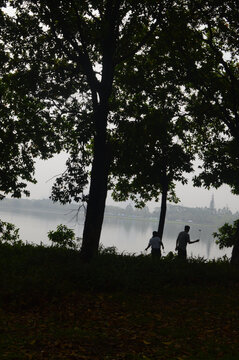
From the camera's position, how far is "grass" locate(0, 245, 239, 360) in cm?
622

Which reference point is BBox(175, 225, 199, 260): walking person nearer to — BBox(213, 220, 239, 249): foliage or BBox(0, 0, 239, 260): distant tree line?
BBox(0, 0, 239, 260): distant tree line

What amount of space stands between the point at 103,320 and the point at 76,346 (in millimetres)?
1608

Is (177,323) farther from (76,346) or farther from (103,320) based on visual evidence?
(76,346)

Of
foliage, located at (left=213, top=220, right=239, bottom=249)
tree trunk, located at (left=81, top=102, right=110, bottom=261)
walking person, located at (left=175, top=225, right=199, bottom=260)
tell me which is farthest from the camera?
foliage, located at (left=213, top=220, right=239, bottom=249)

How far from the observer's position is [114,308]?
8555mm

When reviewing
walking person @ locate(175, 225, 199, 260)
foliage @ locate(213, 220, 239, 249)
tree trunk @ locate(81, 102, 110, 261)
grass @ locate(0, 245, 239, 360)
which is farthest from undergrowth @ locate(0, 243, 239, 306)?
foliage @ locate(213, 220, 239, 249)

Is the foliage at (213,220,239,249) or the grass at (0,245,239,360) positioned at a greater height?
the foliage at (213,220,239,249)

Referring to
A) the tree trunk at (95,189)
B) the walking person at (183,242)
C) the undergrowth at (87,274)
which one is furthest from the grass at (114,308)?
the walking person at (183,242)

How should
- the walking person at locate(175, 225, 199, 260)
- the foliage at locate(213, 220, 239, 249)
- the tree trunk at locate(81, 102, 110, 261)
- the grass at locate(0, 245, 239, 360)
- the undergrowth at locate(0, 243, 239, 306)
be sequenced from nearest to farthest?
1. the grass at locate(0, 245, 239, 360)
2. the undergrowth at locate(0, 243, 239, 306)
3. the tree trunk at locate(81, 102, 110, 261)
4. the walking person at locate(175, 225, 199, 260)
5. the foliage at locate(213, 220, 239, 249)

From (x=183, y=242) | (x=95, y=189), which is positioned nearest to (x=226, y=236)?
(x=183, y=242)

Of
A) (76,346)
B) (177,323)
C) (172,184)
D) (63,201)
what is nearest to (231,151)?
(172,184)

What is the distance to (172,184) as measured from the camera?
2564cm

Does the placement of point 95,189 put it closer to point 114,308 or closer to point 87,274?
point 87,274

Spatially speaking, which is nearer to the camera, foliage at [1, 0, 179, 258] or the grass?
the grass
